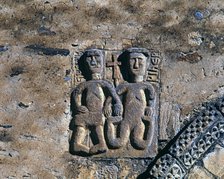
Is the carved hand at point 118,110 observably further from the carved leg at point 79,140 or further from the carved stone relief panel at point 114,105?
the carved leg at point 79,140

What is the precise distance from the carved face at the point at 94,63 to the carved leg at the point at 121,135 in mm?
340

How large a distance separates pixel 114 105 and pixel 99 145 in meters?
0.27

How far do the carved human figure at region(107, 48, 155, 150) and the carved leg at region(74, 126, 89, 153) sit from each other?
16 cm

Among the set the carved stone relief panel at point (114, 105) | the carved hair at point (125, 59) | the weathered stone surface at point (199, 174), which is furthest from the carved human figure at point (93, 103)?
the weathered stone surface at point (199, 174)

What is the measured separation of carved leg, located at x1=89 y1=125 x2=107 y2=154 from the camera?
222 inches

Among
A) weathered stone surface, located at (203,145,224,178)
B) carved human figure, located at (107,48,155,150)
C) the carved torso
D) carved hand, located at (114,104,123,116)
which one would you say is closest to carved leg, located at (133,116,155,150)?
carved human figure, located at (107,48,155,150)

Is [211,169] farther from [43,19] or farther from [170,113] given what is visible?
[43,19]

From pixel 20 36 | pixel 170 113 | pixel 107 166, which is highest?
pixel 20 36

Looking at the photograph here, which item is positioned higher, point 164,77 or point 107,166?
point 164,77

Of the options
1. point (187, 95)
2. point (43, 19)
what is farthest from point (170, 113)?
point (43, 19)

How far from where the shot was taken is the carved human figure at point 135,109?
5656 mm

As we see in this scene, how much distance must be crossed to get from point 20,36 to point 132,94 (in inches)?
31.1

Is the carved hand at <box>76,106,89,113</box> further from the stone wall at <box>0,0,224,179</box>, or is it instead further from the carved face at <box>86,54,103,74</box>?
the carved face at <box>86,54,103,74</box>

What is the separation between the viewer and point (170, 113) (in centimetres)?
572
